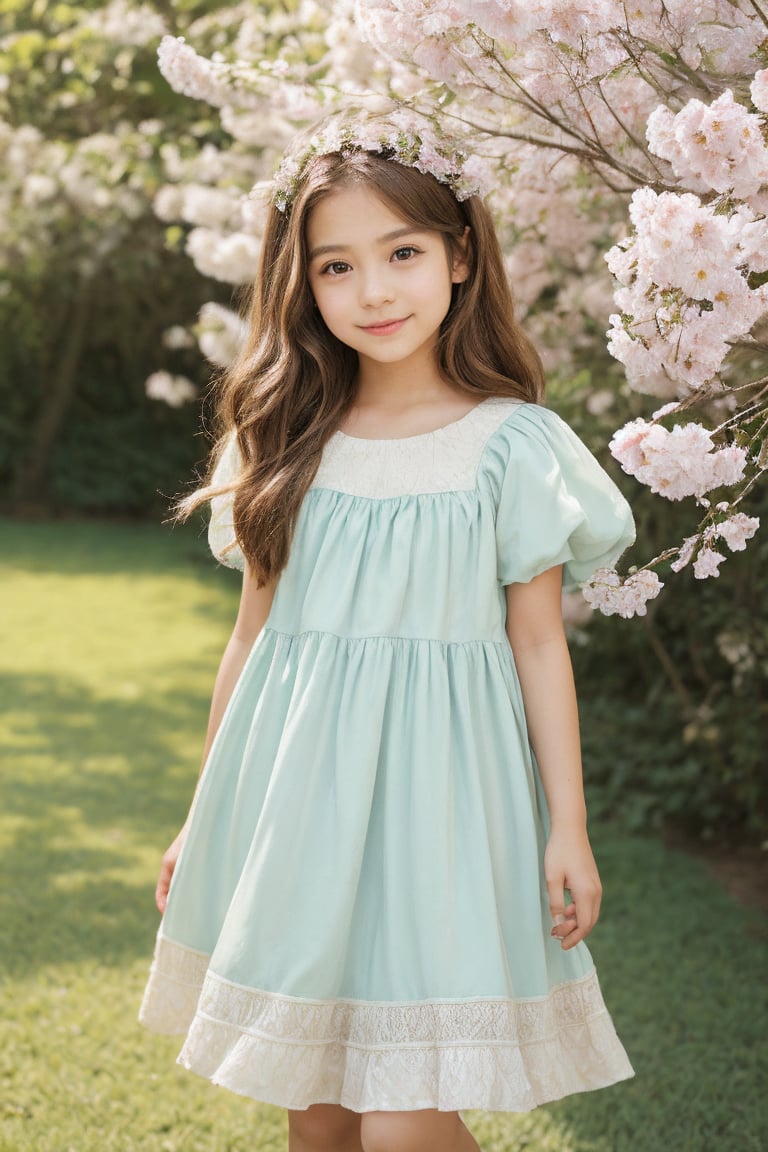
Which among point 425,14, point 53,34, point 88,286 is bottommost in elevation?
point 88,286

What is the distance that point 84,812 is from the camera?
4.14m

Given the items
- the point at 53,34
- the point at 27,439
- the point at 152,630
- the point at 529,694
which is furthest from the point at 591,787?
the point at 27,439

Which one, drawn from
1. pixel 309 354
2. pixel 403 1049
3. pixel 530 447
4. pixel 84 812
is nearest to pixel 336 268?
pixel 309 354

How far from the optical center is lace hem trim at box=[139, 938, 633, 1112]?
4.93 ft

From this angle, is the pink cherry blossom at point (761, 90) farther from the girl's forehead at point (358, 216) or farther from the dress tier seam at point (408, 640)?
the dress tier seam at point (408, 640)

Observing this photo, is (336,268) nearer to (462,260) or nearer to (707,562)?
(462,260)

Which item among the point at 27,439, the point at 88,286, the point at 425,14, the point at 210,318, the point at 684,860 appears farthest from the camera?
the point at 27,439

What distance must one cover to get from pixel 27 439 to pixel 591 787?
30.5 ft

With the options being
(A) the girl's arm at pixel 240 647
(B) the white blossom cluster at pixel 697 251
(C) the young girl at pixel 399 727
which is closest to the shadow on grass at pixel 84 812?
(A) the girl's arm at pixel 240 647

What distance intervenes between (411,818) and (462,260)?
768 mm

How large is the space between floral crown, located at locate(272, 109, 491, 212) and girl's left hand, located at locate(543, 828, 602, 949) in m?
0.85

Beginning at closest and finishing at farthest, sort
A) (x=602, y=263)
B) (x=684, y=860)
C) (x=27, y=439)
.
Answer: (x=602, y=263) → (x=684, y=860) → (x=27, y=439)

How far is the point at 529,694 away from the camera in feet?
5.52

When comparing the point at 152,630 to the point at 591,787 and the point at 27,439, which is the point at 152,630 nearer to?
the point at 591,787
